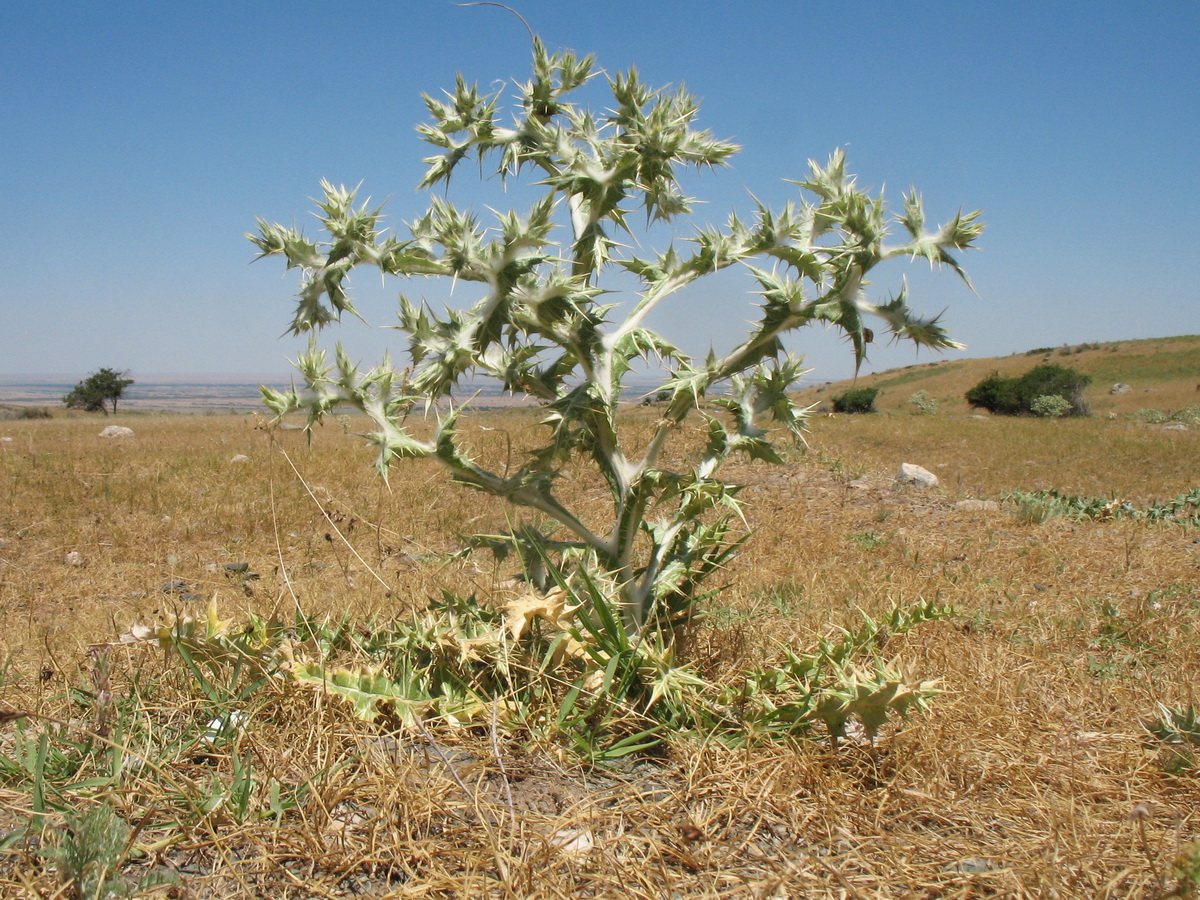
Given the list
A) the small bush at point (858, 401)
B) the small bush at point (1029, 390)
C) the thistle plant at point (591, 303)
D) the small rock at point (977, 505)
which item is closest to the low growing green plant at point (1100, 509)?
the small rock at point (977, 505)

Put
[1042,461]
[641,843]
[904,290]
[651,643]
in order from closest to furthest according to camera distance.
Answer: [641,843]
[904,290]
[651,643]
[1042,461]

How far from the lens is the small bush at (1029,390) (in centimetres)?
3022

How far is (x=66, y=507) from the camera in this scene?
23.5ft

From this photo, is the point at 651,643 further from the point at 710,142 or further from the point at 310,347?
the point at 710,142

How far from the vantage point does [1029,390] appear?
31.5 meters

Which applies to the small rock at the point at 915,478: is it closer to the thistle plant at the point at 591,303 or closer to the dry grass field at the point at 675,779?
the dry grass field at the point at 675,779

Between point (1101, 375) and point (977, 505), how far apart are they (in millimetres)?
51266

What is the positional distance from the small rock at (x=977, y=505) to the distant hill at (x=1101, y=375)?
30.3m

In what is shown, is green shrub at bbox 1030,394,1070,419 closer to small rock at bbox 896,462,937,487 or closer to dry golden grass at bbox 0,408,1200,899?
small rock at bbox 896,462,937,487

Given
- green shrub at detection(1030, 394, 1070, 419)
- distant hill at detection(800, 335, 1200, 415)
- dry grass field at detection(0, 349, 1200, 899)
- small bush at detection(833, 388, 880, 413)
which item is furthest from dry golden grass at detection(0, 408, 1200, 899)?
distant hill at detection(800, 335, 1200, 415)

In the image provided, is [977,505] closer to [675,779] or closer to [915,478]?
[915,478]

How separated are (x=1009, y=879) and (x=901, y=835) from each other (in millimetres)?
273

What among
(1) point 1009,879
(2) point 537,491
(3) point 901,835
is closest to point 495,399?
(2) point 537,491

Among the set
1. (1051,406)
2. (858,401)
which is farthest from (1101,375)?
(858,401)
